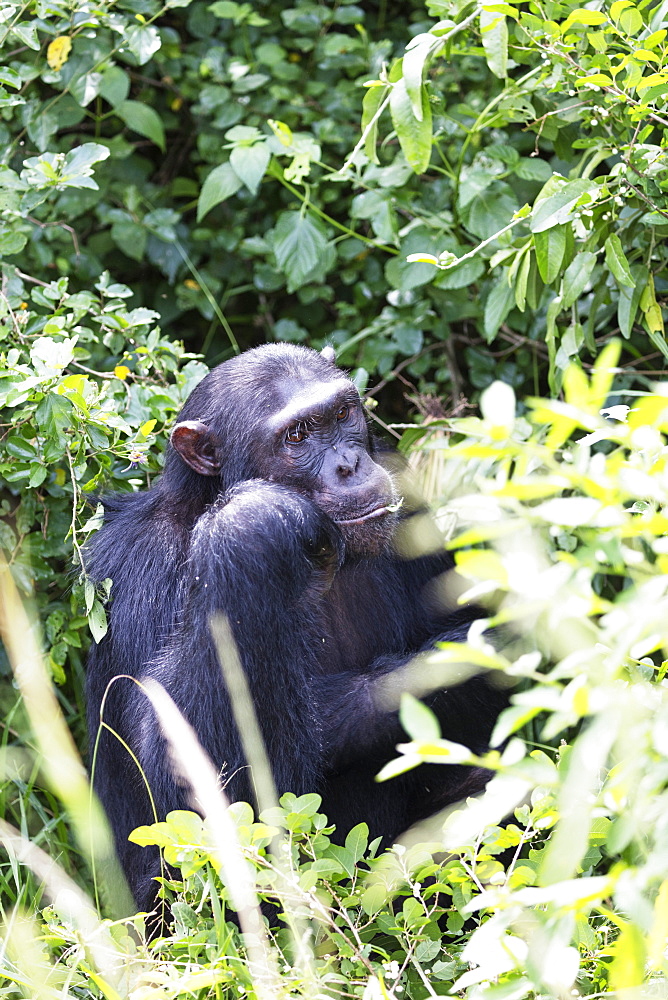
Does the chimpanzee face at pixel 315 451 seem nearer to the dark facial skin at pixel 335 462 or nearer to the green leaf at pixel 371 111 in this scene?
the dark facial skin at pixel 335 462

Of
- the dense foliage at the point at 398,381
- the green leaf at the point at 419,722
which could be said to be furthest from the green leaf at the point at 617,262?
the green leaf at the point at 419,722

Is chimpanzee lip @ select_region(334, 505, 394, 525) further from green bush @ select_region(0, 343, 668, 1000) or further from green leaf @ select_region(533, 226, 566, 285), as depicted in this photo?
green leaf @ select_region(533, 226, 566, 285)

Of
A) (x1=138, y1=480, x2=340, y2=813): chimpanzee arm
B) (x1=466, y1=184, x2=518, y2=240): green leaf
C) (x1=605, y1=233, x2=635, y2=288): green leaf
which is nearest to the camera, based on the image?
(x1=138, y1=480, x2=340, y2=813): chimpanzee arm

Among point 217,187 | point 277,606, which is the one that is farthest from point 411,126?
point 277,606

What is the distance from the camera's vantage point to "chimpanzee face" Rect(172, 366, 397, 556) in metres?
2.94

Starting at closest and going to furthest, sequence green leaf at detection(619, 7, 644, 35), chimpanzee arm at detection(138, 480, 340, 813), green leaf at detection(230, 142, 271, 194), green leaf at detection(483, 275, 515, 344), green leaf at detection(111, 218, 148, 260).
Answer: chimpanzee arm at detection(138, 480, 340, 813) → green leaf at detection(619, 7, 644, 35) → green leaf at detection(483, 275, 515, 344) → green leaf at detection(230, 142, 271, 194) → green leaf at detection(111, 218, 148, 260)

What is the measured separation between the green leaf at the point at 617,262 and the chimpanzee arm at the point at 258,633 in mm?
1112

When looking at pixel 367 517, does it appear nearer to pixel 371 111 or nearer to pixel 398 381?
pixel 371 111

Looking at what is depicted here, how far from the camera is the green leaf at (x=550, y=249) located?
3.14m

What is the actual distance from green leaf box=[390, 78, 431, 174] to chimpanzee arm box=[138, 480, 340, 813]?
3.95 ft

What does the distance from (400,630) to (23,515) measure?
4.22ft

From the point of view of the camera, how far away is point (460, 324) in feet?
16.2

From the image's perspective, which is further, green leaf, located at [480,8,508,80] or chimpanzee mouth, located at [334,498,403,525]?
green leaf, located at [480,8,508,80]

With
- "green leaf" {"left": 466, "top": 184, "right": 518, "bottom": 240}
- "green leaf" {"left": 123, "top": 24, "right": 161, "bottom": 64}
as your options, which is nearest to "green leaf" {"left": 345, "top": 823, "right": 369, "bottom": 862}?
"green leaf" {"left": 466, "top": 184, "right": 518, "bottom": 240}
